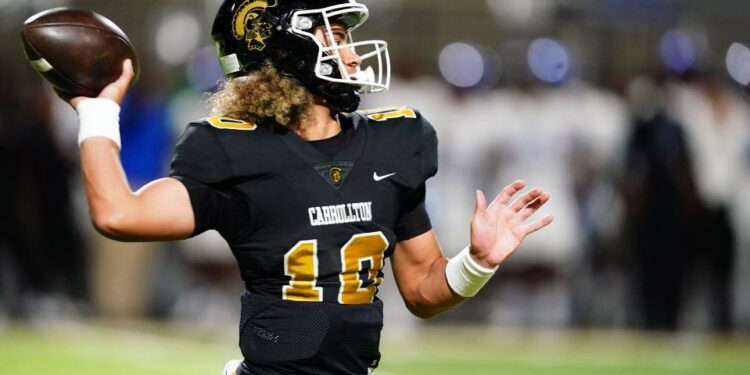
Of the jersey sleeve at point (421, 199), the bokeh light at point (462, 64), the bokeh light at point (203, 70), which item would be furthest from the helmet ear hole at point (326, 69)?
the bokeh light at point (462, 64)

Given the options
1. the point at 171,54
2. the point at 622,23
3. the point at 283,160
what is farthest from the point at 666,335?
the point at 283,160

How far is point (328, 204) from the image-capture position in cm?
325

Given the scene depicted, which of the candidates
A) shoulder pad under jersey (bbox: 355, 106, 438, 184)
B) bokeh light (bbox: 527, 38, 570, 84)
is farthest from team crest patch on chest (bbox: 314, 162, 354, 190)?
bokeh light (bbox: 527, 38, 570, 84)

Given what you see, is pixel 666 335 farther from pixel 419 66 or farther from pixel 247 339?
pixel 247 339

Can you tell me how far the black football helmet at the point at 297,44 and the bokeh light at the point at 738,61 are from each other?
8.00 m

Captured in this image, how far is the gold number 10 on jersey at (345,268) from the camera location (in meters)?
3.24

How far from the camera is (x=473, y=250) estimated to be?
11.1 ft

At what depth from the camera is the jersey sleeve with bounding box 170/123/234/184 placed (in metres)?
3.17

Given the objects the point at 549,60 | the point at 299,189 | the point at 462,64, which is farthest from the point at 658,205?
the point at 299,189

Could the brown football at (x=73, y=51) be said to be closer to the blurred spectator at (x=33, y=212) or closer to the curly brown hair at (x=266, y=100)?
the curly brown hair at (x=266, y=100)

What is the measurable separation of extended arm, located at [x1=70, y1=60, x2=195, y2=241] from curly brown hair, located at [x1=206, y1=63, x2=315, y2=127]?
12.8 inches

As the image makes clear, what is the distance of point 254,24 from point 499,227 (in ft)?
2.75

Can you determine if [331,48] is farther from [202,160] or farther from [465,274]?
[465,274]

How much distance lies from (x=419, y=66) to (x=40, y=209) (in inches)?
151
